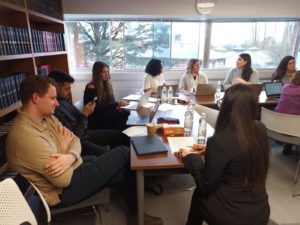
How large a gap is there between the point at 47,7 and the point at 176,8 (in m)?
2.21

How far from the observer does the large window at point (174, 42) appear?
14.2 feet

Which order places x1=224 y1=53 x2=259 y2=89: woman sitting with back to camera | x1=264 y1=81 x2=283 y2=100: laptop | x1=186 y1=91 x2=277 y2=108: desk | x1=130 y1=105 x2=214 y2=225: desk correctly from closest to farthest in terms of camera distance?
1. x1=130 y1=105 x2=214 y2=225: desk
2. x1=186 y1=91 x2=277 y2=108: desk
3. x1=264 y1=81 x2=283 y2=100: laptop
4. x1=224 y1=53 x2=259 y2=89: woman sitting with back to camera

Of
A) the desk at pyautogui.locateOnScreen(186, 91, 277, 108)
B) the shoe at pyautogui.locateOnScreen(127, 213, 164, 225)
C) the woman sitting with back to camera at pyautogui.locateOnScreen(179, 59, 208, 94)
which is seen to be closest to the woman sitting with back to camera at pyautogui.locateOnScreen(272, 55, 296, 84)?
the desk at pyautogui.locateOnScreen(186, 91, 277, 108)

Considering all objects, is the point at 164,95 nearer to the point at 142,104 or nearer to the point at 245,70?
the point at 142,104

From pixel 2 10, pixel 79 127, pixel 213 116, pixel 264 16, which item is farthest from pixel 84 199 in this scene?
pixel 264 16

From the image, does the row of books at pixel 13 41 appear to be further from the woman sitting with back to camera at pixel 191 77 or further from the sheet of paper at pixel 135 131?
the woman sitting with back to camera at pixel 191 77

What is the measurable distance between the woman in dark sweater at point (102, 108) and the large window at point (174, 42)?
6.01ft

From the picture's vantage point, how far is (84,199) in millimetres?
1397

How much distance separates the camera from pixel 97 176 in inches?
57.5

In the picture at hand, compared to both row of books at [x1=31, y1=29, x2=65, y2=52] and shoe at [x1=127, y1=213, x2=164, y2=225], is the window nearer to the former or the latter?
row of books at [x1=31, y1=29, x2=65, y2=52]

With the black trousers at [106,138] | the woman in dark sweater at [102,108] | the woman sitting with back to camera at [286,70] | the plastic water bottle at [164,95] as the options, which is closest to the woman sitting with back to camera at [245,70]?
the woman sitting with back to camera at [286,70]

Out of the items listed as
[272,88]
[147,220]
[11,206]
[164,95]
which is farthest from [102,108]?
[272,88]

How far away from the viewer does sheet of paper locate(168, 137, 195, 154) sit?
1.54 metres

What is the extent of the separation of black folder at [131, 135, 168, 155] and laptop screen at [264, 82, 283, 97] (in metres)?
2.26
